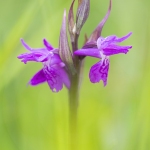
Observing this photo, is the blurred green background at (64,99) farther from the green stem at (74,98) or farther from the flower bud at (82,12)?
the flower bud at (82,12)

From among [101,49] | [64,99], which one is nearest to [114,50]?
[101,49]

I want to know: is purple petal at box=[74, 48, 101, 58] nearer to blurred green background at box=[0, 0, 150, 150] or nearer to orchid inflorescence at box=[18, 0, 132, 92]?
orchid inflorescence at box=[18, 0, 132, 92]

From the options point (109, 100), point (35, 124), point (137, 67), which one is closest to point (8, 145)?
point (35, 124)

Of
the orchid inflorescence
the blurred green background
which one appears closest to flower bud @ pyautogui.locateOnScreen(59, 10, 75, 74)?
the orchid inflorescence

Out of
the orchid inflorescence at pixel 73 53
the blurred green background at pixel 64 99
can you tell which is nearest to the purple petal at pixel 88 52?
the orchid inflorescence at pixel 73 53

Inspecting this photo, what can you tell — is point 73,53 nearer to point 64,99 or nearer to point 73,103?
point 73,103
